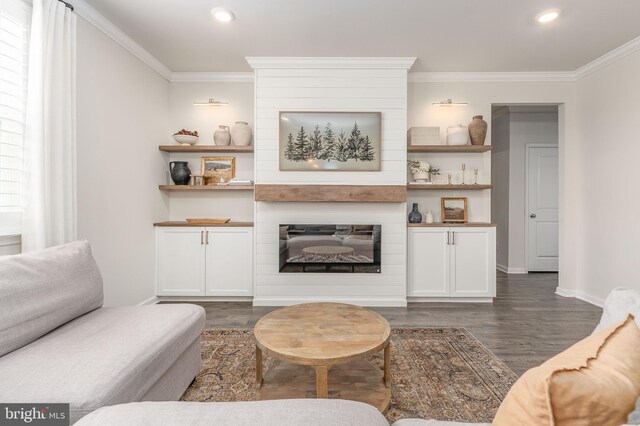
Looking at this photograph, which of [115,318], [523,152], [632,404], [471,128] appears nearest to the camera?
[632,404]

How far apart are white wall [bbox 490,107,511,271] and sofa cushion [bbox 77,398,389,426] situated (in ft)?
17.7

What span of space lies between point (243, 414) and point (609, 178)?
4398 millimetres

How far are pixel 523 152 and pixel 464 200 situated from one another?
7.61ft

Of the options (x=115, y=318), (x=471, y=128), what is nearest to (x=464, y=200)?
(x=471, y=128)

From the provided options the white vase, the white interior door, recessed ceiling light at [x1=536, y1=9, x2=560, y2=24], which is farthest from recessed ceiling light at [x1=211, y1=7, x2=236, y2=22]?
the white interior door

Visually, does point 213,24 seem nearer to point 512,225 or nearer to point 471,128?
point 471,128

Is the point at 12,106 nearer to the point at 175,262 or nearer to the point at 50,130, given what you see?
the point at 50,130

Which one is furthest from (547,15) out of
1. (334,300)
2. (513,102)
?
(334,300)

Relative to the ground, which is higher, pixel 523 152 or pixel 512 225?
pixel 523 152

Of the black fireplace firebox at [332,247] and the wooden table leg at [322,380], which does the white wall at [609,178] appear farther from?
the wooden table leg at [322,380]

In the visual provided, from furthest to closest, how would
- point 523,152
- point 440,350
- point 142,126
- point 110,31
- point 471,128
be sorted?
point 523,152 → point 471,128 → point 142,126 → point 110,31 → point 440,350

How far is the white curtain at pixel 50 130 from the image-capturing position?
2.10m

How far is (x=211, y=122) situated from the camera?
407cm

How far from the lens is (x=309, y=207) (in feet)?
12.1
